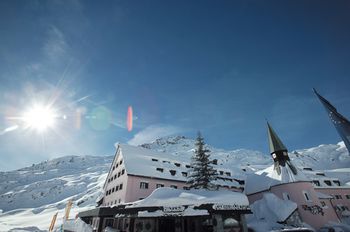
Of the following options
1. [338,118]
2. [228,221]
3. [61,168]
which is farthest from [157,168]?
[61,168]

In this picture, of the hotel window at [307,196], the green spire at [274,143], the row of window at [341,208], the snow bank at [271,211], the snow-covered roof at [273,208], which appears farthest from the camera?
the green spire at [274,143]

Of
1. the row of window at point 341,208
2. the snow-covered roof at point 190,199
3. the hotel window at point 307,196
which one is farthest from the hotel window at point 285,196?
the snow-covered roof at point 190,199

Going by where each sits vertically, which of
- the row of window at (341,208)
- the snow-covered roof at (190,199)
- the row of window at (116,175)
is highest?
the row of window at (116,175)

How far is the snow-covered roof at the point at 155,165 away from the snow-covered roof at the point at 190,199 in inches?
553

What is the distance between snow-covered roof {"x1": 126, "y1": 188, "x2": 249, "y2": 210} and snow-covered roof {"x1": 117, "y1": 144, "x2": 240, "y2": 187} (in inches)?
553

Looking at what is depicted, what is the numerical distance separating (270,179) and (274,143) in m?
8.37

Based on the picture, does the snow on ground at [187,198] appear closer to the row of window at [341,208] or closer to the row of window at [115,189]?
the row of window at [115,189]

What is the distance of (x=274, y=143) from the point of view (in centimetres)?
4000

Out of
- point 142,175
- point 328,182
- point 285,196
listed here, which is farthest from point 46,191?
point 328,182

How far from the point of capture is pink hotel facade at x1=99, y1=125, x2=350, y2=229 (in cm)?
2827

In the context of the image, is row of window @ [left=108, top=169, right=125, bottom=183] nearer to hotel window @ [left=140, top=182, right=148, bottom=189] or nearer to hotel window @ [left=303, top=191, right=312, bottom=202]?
hotel window @ [left=140, top=182, right=148, bottom=189]

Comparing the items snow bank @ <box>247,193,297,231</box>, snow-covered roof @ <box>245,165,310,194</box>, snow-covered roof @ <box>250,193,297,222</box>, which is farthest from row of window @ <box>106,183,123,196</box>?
snow-covered roof @ <box>245,165,310,194</box>

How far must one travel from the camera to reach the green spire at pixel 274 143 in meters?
38.8

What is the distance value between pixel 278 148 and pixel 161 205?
32462mm
